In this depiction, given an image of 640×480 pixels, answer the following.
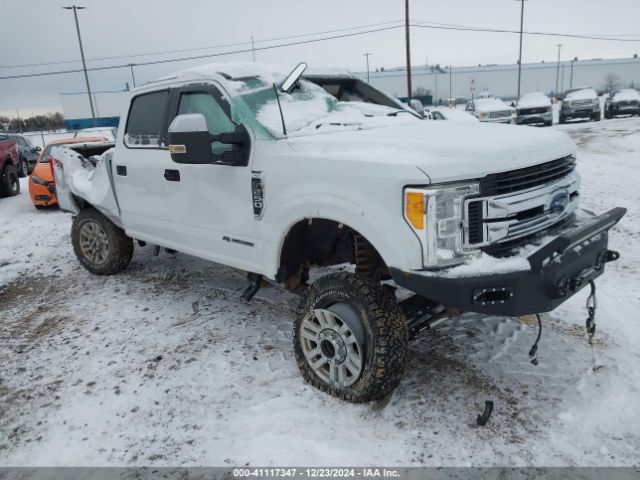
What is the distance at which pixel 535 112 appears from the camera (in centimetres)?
2173

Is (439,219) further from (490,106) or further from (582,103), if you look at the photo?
(582,103)

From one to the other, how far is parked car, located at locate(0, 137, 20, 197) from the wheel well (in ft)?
34.6

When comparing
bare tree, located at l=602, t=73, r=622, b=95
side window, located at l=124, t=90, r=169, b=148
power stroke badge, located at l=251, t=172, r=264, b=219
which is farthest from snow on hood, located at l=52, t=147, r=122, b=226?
Answer: bare tree, located at l=602, t=73, r=622, b=95

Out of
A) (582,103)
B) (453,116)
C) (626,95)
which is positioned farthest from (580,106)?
(453,116)

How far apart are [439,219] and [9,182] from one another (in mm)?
12043

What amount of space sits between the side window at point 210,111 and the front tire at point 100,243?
→ 79.5 inches

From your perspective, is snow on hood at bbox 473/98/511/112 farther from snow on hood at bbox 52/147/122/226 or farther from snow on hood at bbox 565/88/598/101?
snow on hood at bbox 52/147/122/226

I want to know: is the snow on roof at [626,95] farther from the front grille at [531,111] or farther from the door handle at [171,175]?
the door handle at [171,175]

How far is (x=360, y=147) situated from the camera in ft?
9.93

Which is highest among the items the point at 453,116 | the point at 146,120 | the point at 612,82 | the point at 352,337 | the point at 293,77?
A: the point at 293,77

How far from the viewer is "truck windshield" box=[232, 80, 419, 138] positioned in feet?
11.8

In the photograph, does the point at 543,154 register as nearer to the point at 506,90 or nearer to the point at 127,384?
the point at 127,384

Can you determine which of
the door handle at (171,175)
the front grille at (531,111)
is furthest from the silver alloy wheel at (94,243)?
the front grille at (531,111)

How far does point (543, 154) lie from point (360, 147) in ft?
3.54
